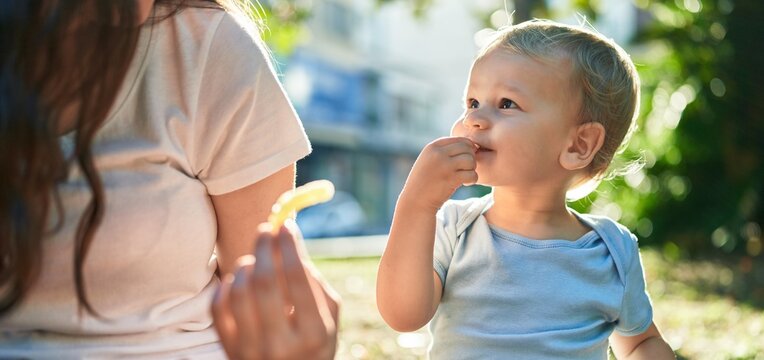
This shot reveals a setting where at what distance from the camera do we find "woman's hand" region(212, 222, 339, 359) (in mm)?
1196

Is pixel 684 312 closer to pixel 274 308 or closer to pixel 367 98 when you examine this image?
pixel 274 308

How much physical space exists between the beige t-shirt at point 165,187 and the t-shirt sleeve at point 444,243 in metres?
0.57

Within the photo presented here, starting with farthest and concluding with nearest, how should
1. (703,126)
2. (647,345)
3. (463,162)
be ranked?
(703,126)
(647,345)
(463,162)

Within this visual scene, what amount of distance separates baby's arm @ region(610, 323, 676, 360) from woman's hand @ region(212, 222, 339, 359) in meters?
1.32

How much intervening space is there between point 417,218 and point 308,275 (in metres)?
0.80

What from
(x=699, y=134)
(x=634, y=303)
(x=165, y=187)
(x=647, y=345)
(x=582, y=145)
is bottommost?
(x=699, y=134)

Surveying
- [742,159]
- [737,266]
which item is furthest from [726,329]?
[742,159]

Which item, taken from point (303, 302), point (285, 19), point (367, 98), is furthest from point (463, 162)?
point (367, 98)

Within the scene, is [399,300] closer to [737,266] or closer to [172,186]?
[172,186]

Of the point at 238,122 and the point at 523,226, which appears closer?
the point at 238,122

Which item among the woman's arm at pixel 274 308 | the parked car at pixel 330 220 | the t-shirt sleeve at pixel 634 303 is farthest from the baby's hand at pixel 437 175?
the parked car at pixel 330 220

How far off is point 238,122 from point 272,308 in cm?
62

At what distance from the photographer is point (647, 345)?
2352mm

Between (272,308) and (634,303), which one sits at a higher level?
(272,308)
